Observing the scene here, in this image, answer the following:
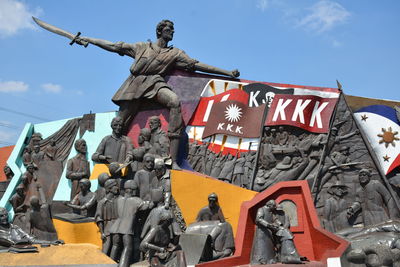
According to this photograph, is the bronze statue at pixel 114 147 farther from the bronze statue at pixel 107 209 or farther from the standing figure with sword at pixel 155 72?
the bronze statue at pixel 107 209

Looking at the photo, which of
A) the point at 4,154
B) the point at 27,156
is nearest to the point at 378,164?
the point at 27,156

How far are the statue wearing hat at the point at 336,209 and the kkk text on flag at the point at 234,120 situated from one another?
95.4 inches

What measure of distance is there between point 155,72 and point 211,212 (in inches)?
186

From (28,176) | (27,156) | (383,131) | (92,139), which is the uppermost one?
(383,131)

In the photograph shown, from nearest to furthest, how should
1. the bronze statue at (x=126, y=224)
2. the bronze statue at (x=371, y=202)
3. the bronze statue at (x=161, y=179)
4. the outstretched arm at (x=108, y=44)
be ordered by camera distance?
the bronze statue at (x=126, y=224) < the bronze statue at (x=371, y=202) < the bronze statue at (x=161, y=179) < the outstretched arm at (x=108, y=44)

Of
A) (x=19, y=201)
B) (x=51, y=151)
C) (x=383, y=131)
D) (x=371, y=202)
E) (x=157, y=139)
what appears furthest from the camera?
(x=51, y=151)

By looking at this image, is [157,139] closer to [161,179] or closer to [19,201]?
[161,179]

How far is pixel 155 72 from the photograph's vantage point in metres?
14.9

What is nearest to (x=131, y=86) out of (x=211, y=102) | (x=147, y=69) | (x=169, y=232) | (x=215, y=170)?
(x=147, y=69)

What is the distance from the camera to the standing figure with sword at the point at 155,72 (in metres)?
14.5

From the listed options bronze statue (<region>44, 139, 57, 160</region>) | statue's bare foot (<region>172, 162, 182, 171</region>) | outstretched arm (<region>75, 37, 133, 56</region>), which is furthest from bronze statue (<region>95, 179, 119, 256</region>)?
outstretched arm (<region>75, 37, 133, 56</region>)

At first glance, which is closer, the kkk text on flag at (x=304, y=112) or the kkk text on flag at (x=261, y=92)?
the kkk text on flag at (x=304, y=112)

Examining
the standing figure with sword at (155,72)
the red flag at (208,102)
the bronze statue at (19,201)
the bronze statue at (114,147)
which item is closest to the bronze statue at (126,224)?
the bronze statue at (114,147)

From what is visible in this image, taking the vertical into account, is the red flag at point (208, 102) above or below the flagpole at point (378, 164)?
above
